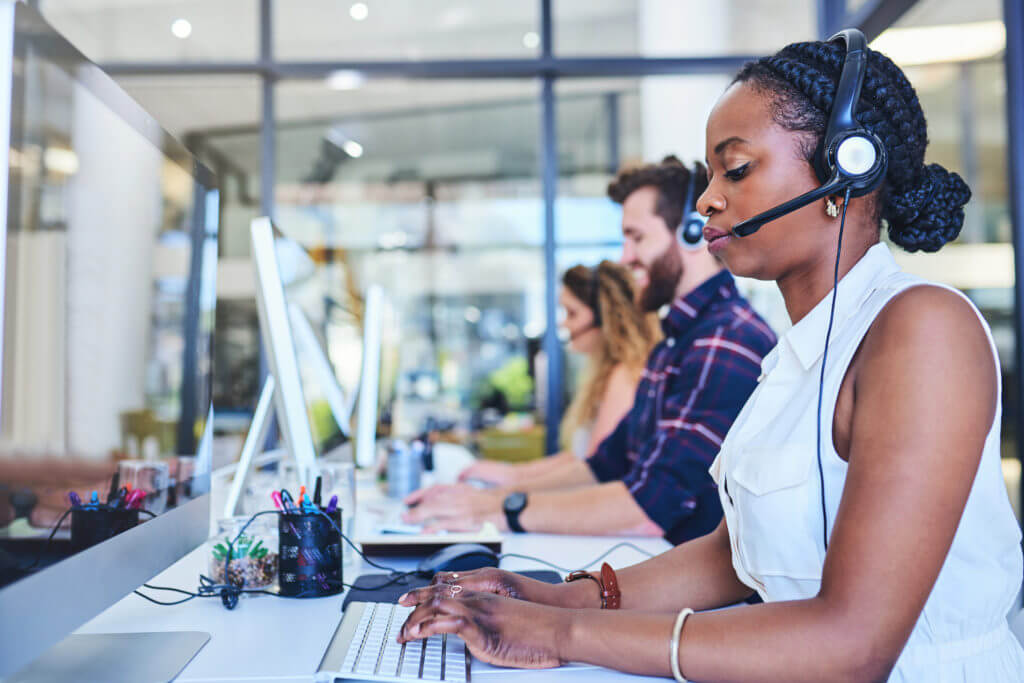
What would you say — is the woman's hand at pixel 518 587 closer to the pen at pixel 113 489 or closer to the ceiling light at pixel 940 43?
the pen at pixel 113 489

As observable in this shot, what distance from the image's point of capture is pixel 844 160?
86 centimetres

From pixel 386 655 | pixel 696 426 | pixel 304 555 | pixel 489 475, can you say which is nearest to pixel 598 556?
pixel 696 426

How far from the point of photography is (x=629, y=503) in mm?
1635

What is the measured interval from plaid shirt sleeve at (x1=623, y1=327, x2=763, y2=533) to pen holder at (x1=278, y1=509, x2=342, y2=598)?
28.5 inches

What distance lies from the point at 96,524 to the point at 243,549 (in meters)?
0.36

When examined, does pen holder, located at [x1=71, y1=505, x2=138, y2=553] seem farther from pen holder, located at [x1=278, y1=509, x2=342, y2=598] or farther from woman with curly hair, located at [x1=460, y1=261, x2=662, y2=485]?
woman with curly hair, located at [x1=460, y1=261, x2=662, y2=485]

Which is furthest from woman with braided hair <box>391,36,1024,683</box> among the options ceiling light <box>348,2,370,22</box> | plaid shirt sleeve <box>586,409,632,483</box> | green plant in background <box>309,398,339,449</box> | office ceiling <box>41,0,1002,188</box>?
ceiling light <box>348,2,370,22</box>

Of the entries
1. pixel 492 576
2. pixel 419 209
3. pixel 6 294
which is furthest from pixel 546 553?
pixel 419 209

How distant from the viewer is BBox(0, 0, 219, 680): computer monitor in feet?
2.20

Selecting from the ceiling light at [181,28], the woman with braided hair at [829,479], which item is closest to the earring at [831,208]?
the woman with braided hair at [829,479]

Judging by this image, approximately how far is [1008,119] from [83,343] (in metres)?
2.07

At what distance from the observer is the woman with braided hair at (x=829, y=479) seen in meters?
0.72

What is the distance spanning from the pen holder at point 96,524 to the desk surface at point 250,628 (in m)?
0.17

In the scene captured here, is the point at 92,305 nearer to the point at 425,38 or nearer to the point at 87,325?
the point at 87,325
